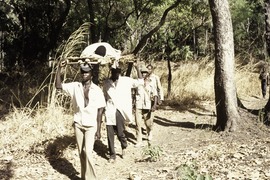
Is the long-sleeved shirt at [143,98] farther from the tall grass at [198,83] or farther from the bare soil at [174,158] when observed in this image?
the tall grass at [198,83]

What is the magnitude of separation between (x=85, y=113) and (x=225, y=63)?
3.17 metres

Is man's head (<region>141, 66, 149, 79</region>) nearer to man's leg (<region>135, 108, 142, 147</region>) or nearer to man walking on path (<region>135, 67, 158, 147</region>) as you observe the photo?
man walking on path (<region>135, 67, 158, 147</region>)

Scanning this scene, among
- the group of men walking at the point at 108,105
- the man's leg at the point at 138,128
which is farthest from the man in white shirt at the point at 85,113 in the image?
the man's leg at the point at 138,128

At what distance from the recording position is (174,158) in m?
6.40

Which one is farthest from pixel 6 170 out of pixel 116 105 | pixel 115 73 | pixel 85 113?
pixel 115 73

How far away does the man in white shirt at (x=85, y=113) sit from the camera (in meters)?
5.37

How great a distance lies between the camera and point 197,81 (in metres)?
12.8

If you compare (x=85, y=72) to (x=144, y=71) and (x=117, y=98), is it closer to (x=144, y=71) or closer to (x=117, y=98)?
(x=117, y=98)

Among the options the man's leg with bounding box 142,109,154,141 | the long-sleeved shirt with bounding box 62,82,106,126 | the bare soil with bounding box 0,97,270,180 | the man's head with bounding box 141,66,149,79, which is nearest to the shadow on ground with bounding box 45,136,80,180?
the bare soil with bounding box 0,97,270,180

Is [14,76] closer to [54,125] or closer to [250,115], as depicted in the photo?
[54,125]

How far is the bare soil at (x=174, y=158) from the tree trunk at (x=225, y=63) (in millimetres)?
312

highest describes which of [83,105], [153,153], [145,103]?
[83,105]

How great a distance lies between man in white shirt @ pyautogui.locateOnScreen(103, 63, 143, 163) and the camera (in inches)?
249

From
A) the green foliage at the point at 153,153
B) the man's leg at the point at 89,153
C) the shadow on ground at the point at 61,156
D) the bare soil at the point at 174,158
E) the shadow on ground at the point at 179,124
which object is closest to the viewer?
the man's leg at the point at 89,153
